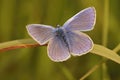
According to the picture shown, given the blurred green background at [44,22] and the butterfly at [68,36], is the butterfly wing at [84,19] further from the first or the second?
the blurred green background at [44,22]

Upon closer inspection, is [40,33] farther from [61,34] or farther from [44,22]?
[44,22]

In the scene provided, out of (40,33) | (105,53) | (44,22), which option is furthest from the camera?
(44,22)

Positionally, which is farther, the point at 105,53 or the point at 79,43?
the point at 105,53

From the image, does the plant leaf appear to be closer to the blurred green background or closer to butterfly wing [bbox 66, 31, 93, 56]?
butterfly wing [bbox 66, 31, 93, 56]

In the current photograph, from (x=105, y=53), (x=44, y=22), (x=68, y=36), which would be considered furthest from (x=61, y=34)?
(x=44, y=22)

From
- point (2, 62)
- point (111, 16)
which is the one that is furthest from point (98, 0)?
point (2, 62)

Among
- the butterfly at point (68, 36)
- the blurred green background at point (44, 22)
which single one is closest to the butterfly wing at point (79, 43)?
the butterfly at point (68, 36)
